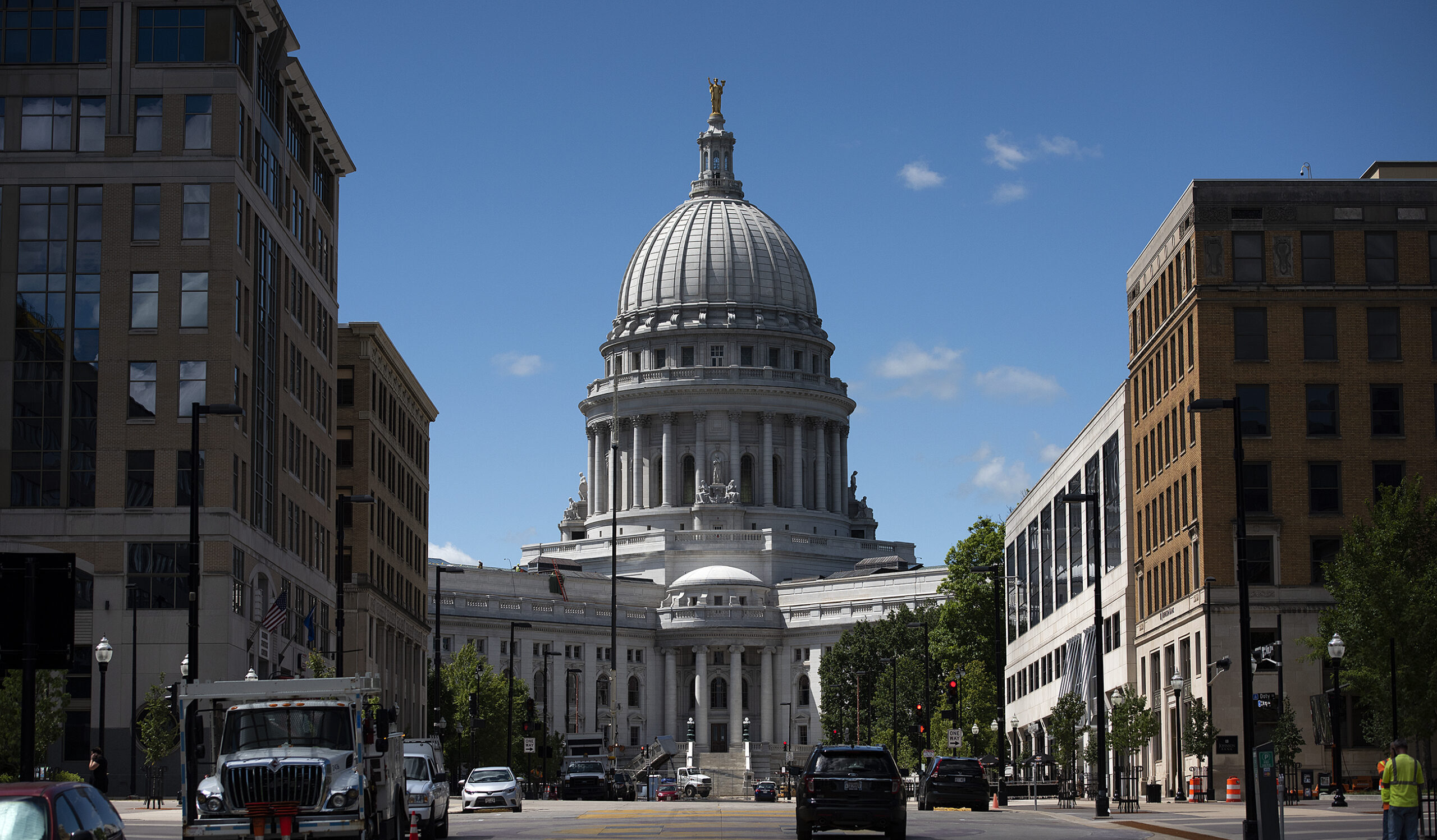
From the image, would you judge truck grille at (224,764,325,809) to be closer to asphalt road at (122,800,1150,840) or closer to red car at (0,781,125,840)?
red car at (0,781,125,840)

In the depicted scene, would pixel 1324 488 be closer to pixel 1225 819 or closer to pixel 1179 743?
pixel 1179 743

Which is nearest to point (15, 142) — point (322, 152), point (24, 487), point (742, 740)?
point (24, 487)

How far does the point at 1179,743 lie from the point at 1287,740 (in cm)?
1498

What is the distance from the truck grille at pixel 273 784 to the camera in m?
30.2

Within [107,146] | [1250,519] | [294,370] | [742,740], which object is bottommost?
[742,740]

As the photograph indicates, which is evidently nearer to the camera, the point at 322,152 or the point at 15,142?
the point at 15,142

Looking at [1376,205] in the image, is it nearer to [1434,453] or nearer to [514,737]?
[1434,453]

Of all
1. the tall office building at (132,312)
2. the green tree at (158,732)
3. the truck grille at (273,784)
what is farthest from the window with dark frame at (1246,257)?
the truck grille at (273,784)

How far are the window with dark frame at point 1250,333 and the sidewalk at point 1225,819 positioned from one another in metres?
16.0

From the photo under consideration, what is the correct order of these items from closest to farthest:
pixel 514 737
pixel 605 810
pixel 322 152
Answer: pixel 605 810 → pixel 322 152 → pixel 514 737

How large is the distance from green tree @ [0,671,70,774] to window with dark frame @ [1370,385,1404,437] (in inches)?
1766

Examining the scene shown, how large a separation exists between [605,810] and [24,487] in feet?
91.0

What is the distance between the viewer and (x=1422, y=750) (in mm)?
67938

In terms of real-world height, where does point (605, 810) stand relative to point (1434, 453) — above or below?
below
